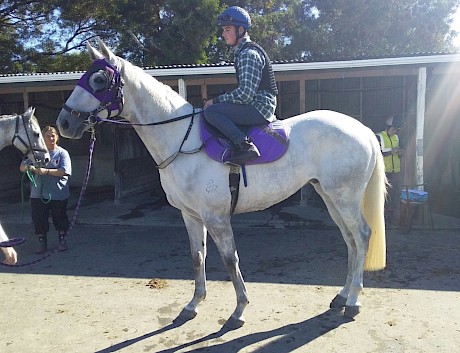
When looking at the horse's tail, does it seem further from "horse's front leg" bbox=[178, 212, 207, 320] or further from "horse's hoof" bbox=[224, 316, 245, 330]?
"horse's front leg" bbox=[178, 212, 207, 320]

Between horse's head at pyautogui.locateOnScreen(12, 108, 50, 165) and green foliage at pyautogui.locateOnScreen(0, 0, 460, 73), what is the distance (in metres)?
11.2

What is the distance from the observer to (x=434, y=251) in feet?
17.4

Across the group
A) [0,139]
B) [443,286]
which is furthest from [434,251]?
[0,139]

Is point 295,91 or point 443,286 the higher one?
point 295,91

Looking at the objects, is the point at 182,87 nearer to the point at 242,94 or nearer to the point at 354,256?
the point at 242,94

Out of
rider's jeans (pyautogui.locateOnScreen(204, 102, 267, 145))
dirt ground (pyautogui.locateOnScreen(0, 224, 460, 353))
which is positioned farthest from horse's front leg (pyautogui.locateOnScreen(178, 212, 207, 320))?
rider's jeans (pyautogui.locateOnScreen(204, 102, 267, 145))

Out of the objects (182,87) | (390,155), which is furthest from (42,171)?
(390,155)

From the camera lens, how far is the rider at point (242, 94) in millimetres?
3184

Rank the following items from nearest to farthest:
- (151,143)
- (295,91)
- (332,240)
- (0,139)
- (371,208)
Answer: (151,143) < (371,208) < (0,139) < (332,240) < (295,91)

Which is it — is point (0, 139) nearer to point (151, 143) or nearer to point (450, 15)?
point (151, 143)

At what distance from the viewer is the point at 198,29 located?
15680mm

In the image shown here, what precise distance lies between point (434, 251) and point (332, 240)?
4.44ft

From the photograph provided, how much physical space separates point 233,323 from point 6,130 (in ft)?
12.5

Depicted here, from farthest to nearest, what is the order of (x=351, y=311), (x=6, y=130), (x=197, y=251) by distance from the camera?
(x=6, y=130), (x=197, y=251), (x=351, y=311)
